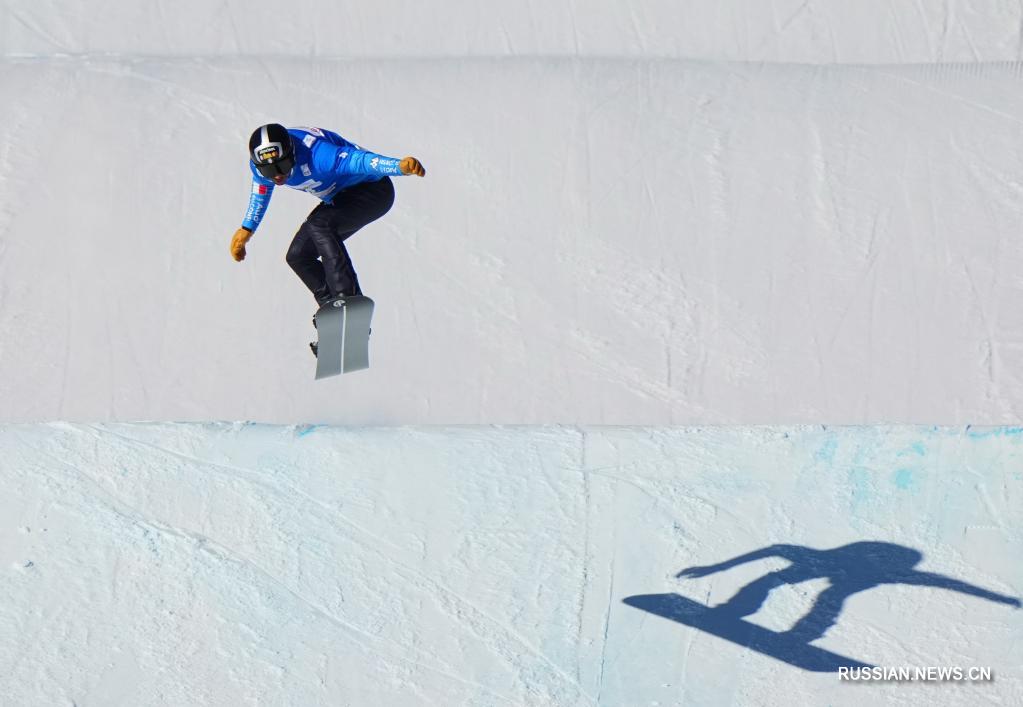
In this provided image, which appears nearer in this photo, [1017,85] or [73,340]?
[73,340]

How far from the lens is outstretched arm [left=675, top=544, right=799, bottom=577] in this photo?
11828 mm

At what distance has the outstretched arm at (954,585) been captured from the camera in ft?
38.3

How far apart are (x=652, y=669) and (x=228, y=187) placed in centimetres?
637

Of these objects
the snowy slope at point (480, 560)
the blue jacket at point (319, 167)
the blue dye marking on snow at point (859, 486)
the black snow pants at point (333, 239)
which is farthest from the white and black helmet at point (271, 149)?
the blue dye marking on snow at point (859, 486)

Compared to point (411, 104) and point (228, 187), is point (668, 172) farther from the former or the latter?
point (228, 187)

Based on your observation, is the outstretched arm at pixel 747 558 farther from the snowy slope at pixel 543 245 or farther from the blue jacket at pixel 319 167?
the blue jacket at pixel 319 167

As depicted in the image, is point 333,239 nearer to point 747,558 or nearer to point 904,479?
point 747,558

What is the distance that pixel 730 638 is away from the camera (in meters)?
11.4

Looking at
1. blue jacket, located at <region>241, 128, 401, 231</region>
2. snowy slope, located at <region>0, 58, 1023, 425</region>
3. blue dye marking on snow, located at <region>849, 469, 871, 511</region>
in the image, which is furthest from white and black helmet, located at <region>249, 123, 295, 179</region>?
blue dye marking on snow, located at <region>849, 469, 871, 511</region>

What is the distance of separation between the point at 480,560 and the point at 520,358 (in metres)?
2.44

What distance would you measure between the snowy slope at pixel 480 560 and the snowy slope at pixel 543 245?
0.91m

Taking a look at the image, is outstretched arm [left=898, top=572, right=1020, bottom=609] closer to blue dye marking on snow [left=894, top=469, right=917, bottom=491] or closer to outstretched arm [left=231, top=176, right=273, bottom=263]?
blue dye marking on snow [left=894, top=469, right=917, bottom=491]

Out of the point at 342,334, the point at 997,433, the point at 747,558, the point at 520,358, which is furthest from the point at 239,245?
the point at 997,433

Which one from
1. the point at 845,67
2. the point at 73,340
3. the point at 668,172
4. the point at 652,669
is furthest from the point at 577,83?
the point at 652,669
